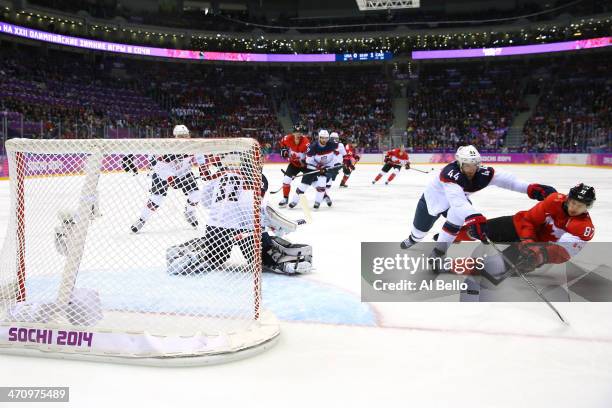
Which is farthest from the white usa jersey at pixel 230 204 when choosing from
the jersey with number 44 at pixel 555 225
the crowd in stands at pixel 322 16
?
the crowd in stands at pixel 322 16

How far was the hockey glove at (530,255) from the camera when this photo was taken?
11.3 ft

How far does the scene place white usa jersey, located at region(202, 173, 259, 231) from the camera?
310 centimetres

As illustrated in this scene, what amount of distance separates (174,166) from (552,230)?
237 centimetres

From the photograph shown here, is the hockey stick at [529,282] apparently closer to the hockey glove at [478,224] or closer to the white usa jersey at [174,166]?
the hockey glove at [478,224]

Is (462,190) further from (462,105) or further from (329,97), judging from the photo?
(329,97)

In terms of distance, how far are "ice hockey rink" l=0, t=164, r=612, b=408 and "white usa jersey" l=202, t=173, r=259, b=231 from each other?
21.1 inches

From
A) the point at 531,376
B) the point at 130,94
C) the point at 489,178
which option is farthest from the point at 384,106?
the point at 531,376

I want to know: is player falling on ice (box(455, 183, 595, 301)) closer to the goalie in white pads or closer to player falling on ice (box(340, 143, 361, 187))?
the goalie in white pads

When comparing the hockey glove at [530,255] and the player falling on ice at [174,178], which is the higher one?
the player falling on ice at [174,178]

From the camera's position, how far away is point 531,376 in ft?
7.48

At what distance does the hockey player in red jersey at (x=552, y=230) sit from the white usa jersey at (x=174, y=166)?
1.76 meters

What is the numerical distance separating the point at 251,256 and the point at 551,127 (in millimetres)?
23160

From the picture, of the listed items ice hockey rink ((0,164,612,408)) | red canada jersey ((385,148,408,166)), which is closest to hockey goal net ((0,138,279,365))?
ice hockey rink ((0,164,612,408))

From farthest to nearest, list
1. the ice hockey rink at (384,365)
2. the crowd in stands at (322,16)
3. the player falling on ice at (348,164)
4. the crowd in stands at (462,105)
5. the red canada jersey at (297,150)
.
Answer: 1. the crowd in stands at (322,16)
2. the crowd in stands at (462,105)
3. the player falling on ice at (348,164)
4. the red canada jersey at (297,150)
5. the ice hockey rink at (384,365)
